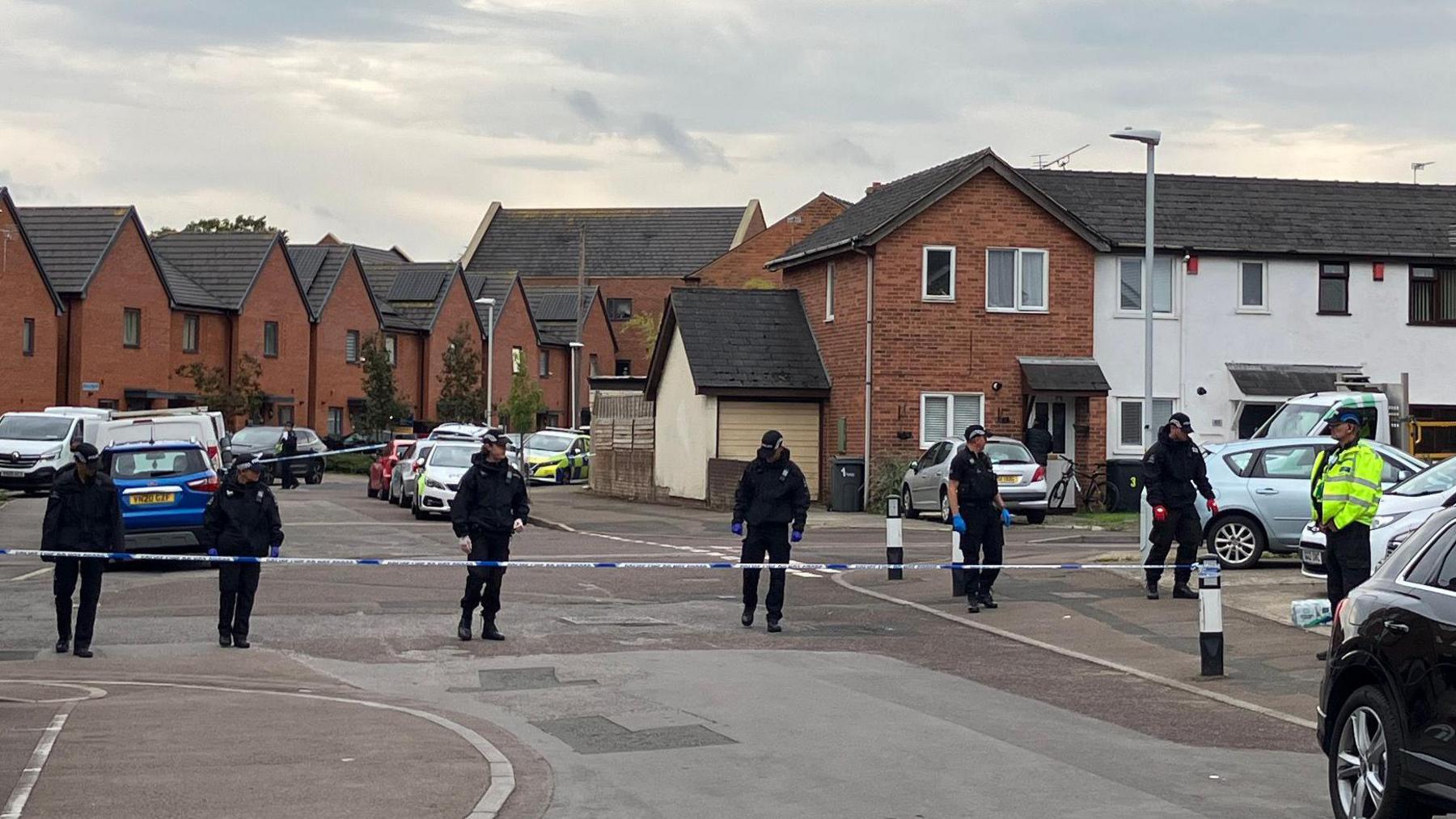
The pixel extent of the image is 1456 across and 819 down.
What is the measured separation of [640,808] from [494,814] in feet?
2.30

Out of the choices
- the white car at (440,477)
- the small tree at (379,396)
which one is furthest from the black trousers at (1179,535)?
the small tree at (379,396)

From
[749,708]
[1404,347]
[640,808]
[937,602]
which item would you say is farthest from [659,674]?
[1404,347]

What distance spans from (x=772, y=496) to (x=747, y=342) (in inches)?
888

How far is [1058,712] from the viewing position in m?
11.5

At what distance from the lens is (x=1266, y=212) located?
3862 cm

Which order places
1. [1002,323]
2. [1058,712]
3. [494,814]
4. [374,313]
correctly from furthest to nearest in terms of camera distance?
[374,313]
[1002,323]
[1058,712]
[494,814]

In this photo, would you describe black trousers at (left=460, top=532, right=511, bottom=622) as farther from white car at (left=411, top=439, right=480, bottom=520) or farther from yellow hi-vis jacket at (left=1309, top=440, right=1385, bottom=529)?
white car at (left=411, top=439, right=480, bottom=520)

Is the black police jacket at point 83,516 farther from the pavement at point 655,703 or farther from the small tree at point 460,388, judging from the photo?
the small tree at point 460,388

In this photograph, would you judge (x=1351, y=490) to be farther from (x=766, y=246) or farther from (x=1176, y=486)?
(x=766, y=246)

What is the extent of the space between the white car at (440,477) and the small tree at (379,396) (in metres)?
29.4

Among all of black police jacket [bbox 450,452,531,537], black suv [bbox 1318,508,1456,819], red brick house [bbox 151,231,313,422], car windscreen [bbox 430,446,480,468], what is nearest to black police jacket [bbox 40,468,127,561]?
black police jacket [bbox 450,452,531,537]

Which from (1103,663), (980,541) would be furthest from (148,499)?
(1103,663)

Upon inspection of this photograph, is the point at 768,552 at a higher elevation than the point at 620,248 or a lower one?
lower

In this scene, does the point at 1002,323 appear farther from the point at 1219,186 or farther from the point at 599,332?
A: the point at 599,332
